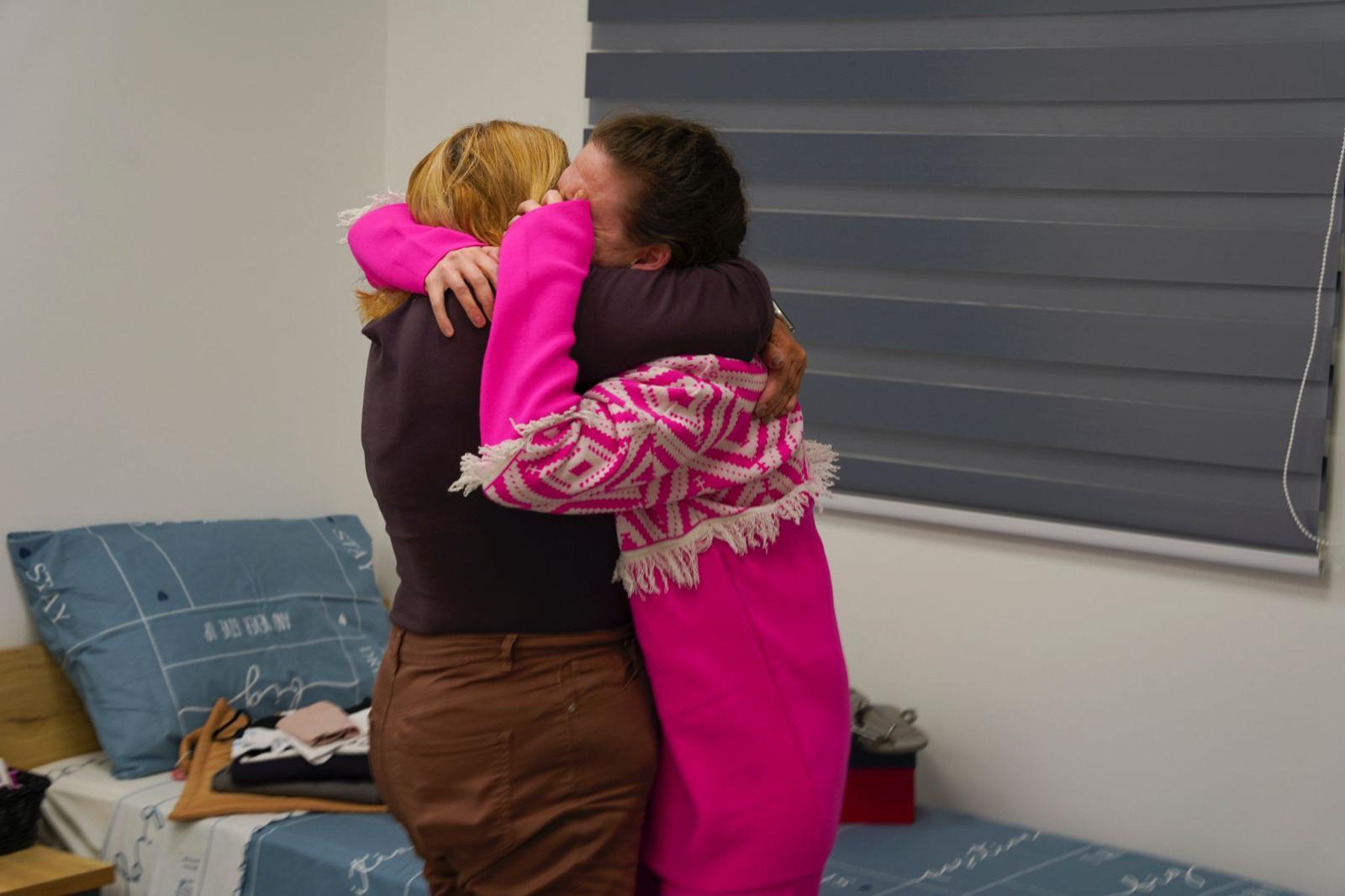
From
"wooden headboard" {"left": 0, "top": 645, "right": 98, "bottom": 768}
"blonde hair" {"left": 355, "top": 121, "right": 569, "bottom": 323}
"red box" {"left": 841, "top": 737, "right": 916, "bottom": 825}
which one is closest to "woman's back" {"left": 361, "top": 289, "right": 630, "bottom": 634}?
"blonde hair" {"left": 355, "top": 121, "right": 569, "bottom": 323}

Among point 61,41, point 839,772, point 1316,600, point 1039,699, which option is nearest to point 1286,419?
point 1316,600

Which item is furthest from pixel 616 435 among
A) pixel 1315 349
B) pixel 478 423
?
pixel 1315 349

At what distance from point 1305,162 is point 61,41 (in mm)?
2345

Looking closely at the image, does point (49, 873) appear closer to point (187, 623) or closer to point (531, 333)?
point (187, 623)

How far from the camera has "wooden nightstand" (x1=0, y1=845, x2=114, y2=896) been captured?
86.7 inches

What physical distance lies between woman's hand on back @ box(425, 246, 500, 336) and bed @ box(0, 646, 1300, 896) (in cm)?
121

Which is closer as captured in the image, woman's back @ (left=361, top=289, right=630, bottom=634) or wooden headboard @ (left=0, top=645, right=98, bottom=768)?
woman's back @ (left=361, top=289, right=630, bottom=634)

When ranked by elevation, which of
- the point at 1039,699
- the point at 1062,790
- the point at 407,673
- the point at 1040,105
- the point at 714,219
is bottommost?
the point at 1062,790

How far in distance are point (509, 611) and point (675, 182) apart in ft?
1.53

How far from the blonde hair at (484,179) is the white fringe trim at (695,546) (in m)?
0.37

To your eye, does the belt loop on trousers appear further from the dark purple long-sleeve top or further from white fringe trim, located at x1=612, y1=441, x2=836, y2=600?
white fringe trim, located at x1=612, y1=441, x2=836, y2=600

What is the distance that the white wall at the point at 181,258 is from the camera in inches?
103

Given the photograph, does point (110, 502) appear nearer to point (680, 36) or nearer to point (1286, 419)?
point (680, 36)

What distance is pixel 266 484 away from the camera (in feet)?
10.3
